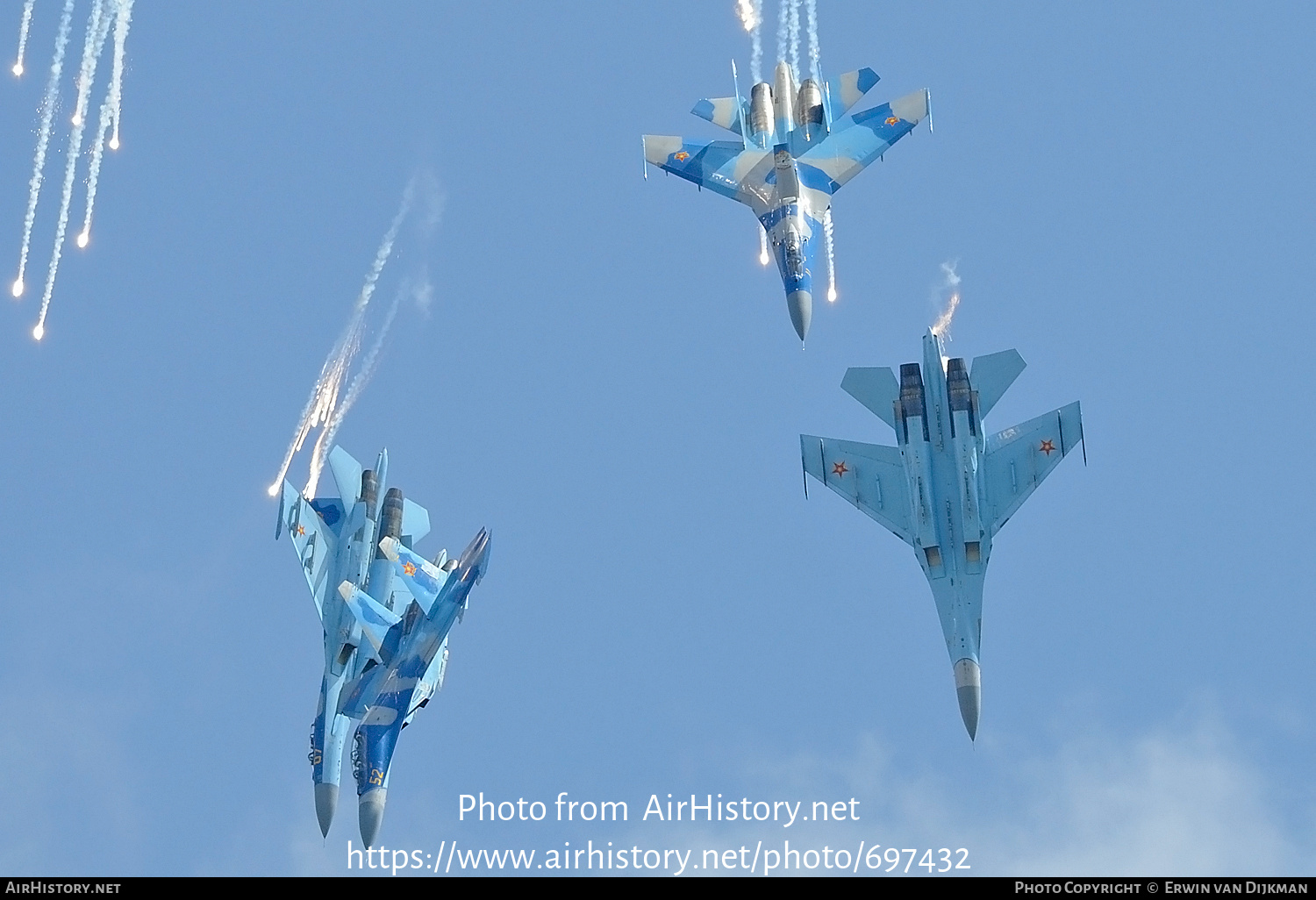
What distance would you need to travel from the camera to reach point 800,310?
71.0m

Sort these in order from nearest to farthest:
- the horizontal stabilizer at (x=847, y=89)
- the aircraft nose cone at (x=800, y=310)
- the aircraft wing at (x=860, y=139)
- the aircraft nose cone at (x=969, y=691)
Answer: the aircraft nose cone at (x=969, y=691) → the aircraft nose cone at (x=800, y=310) → the aircraft wing at (x=860, y=139) → the horizontal stabilizer at (x=847, y=89)

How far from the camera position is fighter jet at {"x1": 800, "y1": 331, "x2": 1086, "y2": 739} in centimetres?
6650

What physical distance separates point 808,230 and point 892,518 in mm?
11439

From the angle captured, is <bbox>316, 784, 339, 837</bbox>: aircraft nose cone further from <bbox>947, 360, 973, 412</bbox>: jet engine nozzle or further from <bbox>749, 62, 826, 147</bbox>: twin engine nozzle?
<bbox>749, 62, 826, 147</bbox>: twin engine nozzle

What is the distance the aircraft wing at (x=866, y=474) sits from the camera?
6869 centimetres

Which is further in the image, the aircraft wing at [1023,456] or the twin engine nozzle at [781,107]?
the twin engine nozzle at [781,107]

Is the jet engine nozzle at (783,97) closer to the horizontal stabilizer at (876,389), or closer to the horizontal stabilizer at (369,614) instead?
the horizontal stabilizer at (876,389)

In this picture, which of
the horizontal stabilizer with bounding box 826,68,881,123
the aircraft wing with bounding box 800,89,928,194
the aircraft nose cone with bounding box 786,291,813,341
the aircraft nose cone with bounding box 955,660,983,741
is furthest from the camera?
the horizontal stabilizer with bounding box 826,68,881,123

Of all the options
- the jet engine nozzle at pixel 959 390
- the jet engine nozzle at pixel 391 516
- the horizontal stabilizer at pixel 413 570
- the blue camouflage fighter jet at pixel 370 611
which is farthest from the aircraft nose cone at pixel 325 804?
the jet engine nozzle at pixel 959 390

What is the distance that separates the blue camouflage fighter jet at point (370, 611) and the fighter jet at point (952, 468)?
519 inches

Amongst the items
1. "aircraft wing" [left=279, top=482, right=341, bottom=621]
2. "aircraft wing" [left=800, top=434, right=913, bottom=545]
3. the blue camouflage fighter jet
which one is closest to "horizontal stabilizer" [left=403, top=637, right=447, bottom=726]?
the blue camouflage fighter jet

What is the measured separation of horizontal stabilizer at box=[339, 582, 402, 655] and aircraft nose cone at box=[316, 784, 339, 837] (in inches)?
192
